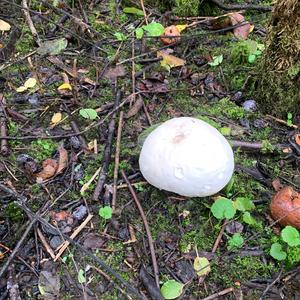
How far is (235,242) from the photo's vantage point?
9.20 feet

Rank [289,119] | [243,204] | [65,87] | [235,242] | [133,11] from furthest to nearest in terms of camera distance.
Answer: [133,11]
[65,87]
[289,119]
[243,204]
[235,242]

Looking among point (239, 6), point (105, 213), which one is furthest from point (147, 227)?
point (239, 6)

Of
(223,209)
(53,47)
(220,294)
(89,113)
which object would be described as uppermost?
(53,47)

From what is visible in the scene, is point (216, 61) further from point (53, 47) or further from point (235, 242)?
point (235, 242)

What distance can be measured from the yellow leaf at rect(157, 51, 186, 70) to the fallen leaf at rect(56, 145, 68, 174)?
4.08 feet

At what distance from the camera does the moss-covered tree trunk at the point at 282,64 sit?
10.3 feet

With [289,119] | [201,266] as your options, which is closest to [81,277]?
[201,266]

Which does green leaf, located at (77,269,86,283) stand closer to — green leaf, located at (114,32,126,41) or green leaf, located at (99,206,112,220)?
green leaf, located at (99,206,112,220)

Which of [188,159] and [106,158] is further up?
[188,159]

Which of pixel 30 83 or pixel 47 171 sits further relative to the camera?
pixel 30 83

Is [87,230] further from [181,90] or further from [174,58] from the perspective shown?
[174,58]

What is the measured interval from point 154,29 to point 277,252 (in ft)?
7.70

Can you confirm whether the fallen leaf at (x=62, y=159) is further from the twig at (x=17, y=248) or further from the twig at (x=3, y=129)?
the twig at (x=17, y=248)

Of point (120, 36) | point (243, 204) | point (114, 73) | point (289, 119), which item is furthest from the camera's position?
point (120, 36)
